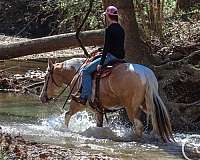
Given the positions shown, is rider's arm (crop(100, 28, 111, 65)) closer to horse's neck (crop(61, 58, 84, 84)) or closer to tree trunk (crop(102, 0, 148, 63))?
horse's neck (crop(61, 58, 84, 84))

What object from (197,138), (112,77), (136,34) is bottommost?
(197,138)

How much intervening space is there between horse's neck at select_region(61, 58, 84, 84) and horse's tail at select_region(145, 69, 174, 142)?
2.09 meters

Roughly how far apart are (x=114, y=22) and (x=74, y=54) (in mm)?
18194

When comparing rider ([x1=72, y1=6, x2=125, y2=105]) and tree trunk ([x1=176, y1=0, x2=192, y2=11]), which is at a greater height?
tree trunk ([x1=176, y1=0, x2=192, y2=11])

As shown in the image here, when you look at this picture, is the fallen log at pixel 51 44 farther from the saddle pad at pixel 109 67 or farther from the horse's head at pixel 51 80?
the saddle pad at pixel 109 67

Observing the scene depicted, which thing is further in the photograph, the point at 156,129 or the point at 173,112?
the point at 173,112

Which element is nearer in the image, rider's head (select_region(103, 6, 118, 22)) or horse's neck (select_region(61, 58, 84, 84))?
rider's head (select_region(103, 6, 118, 22))

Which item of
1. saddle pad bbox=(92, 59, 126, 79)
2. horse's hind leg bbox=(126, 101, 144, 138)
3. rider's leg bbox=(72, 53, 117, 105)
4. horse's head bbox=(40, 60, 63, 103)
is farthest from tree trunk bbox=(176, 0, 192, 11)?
horse's hind leg bbox=(126, 101, 144, 138)

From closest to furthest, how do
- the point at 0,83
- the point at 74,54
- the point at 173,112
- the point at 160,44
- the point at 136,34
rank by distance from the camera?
1. the point at 173,112
2. the point at 136,34
3. the point at 160,44
4. the point at 0,83
5. the point at 74,54

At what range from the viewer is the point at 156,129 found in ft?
33.7

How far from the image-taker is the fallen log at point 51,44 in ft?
55.0

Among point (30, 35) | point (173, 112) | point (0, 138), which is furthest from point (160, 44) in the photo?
point (30, 35)

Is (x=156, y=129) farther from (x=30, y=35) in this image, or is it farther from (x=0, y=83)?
(x=30, y=35)

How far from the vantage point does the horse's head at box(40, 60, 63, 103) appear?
1219cm
